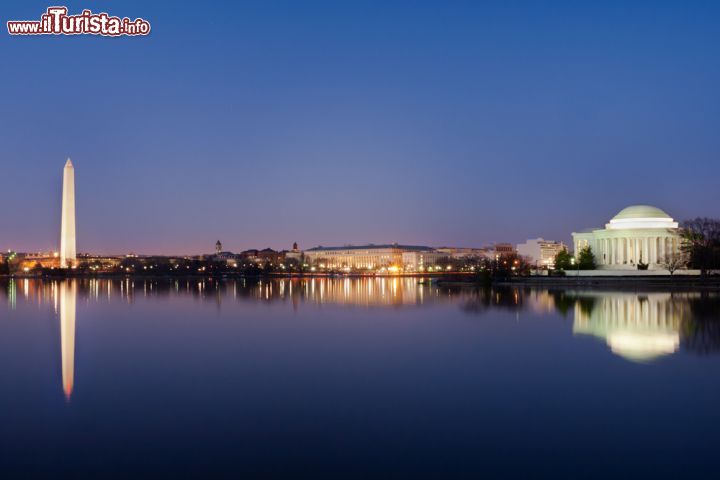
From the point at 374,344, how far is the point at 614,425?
958 centimetres

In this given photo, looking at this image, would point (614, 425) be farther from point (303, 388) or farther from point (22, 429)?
point (22, 429)

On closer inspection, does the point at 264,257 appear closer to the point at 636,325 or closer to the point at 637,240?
the point at 637,240

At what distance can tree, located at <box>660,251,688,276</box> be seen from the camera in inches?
2200

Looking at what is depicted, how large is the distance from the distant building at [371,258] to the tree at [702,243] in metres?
95.7

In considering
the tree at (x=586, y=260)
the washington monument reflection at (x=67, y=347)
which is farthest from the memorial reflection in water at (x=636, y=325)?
the tree at (x=586, y=260)

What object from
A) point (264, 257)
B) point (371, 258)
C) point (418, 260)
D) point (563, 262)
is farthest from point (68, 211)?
point (264, 257)

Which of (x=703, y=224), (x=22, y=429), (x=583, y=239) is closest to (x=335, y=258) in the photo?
(x=583, y=239)

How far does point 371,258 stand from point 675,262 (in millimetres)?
110741

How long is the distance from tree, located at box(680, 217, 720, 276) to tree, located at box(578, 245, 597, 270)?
8155mm

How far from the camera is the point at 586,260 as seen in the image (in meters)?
63.5

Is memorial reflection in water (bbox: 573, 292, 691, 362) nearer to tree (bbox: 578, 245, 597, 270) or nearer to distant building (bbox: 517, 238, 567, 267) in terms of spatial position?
tree (bbox: 578, 245, 597, 270)

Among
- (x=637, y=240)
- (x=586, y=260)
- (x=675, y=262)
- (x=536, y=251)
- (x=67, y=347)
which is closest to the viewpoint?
(x=67, y=347)

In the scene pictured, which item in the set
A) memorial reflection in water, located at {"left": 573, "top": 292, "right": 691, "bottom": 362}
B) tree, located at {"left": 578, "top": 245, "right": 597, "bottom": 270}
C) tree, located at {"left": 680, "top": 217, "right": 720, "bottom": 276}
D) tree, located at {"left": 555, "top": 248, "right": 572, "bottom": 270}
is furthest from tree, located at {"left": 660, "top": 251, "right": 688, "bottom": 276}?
memorial reflection in water, located at {"left": 573, "top": 292, "right": 691, "bottom": 362}

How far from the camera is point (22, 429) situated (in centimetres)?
947
